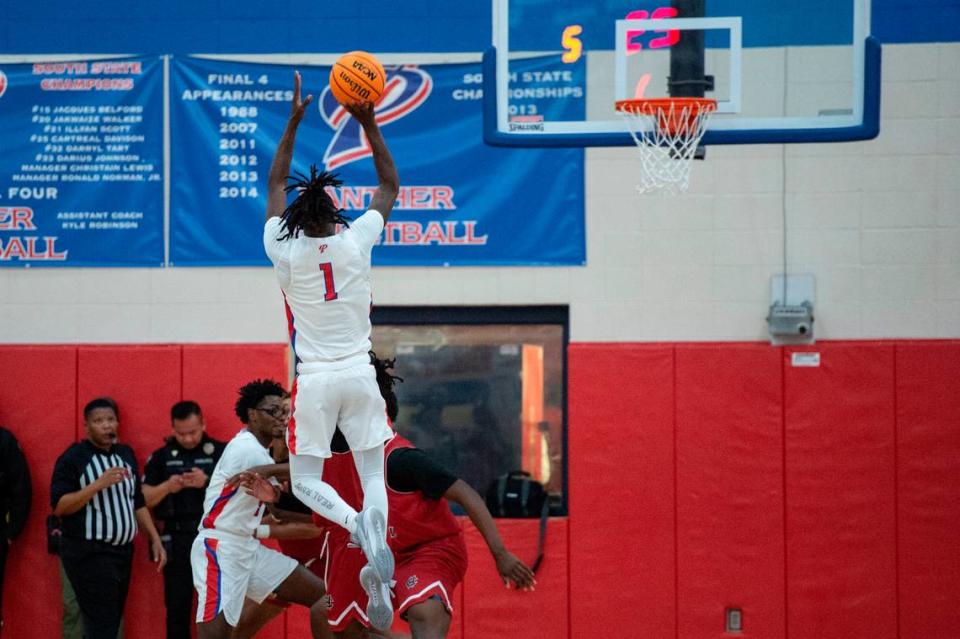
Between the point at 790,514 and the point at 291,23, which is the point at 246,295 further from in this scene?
the point at 790,514

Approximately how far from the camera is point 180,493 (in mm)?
9703

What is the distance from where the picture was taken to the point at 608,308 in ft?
32.4

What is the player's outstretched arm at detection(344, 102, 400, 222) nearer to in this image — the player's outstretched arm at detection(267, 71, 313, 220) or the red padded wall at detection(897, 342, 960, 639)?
the player's outstretched arm at detection(267, 71, 313, 220)

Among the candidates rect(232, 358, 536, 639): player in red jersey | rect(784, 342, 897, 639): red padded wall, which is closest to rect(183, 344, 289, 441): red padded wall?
rect(232, 358, 536, 639): player in red jersey

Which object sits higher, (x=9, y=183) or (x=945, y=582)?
(x=9, y=183)

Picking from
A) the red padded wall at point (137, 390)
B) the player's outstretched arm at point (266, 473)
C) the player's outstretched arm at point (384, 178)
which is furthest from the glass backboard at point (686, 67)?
the red padded wall at point (137, 390)

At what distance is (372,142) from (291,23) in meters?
3.84

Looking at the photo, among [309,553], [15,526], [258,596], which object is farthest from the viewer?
[15,526]

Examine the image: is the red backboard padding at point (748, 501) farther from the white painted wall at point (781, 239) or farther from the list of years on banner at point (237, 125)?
the list of years on banner at point (237, 125)

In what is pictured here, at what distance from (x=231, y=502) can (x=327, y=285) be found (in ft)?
8.21

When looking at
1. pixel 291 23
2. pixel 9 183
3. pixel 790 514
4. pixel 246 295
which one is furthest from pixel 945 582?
pixel 9 183

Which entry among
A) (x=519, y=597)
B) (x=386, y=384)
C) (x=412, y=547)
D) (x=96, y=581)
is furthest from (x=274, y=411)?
(x=519, y=597)

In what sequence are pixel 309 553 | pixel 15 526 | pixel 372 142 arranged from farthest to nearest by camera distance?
pixel 15 526, pixel 309 553, pixel 372 142

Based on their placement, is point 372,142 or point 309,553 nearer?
point 372,142
